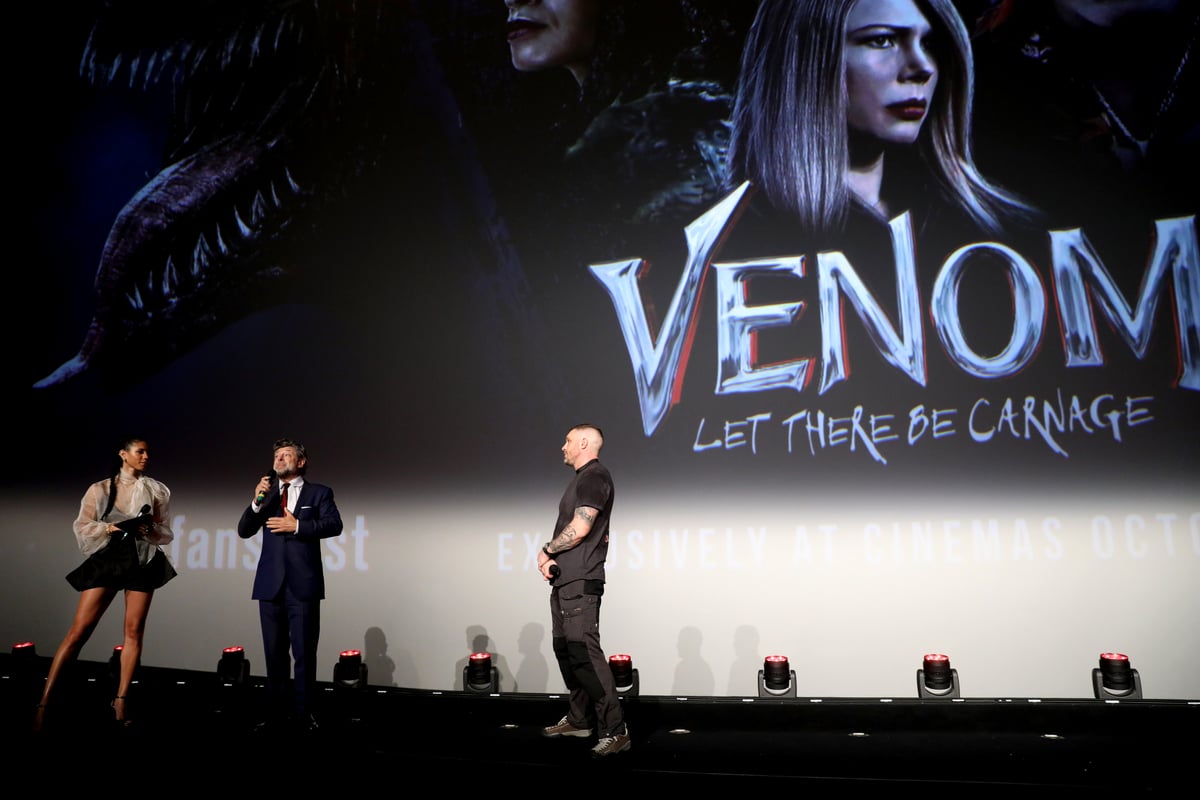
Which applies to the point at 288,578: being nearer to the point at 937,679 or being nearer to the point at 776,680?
the point at 776,680

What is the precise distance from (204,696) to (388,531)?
1.29 metres

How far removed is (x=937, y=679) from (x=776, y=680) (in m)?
0.76

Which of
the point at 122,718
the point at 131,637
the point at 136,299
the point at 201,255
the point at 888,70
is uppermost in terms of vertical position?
the point at 888,70

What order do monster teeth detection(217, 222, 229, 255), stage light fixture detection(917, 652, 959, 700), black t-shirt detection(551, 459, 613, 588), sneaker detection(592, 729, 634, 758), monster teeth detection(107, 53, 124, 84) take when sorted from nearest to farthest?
sneaker detection(592, 729, 634, 758) < black t-shirt detection(551, 459, 613, 588) < stage light fixture detection(917, 652, 959, 700) < monster teeth detection(217, 222, 229, 255) < monster teeth detection(107, 53, 124, 84)

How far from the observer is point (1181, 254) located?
4184mm

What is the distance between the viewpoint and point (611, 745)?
3.31 m

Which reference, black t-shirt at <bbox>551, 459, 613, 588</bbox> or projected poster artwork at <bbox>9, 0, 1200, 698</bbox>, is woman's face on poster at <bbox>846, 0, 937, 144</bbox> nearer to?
projected poster artwork at <bbox>9, 0, 1200, 698</bbox>

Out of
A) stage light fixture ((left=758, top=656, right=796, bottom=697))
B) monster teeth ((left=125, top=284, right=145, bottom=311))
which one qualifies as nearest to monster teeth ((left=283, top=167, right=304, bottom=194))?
monster teeth ((left=125, top=284, right=145, bottom=311))

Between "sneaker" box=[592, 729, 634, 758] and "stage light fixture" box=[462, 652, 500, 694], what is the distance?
4.28 feet

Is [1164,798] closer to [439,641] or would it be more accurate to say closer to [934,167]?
[934,167]

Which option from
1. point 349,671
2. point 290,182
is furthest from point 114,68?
point 349,671

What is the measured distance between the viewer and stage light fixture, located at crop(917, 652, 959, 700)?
13.2 feet

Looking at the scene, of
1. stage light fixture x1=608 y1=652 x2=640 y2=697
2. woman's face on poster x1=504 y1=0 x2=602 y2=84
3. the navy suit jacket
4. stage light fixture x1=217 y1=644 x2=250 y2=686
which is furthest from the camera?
woman's face on poster x1=504 y1=0 x2=602 y2=84

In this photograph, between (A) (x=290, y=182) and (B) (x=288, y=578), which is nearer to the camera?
(B) (x=288, y=578)
